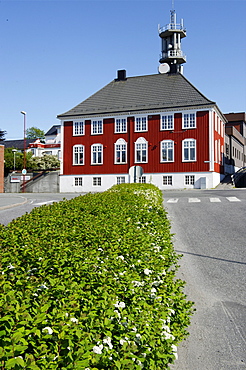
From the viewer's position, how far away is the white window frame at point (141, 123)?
152 feet

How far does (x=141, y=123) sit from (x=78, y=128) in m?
8.09

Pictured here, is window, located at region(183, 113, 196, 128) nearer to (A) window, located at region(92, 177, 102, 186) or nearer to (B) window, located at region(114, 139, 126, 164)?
(B) window, located at region(114, 139, 126, 164)

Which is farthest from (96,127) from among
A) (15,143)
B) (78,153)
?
(15,143)

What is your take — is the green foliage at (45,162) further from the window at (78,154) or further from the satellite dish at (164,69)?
the satellite dish at (164,69)

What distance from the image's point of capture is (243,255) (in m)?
9.70

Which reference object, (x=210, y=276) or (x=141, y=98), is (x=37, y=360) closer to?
(x=210, y=276)

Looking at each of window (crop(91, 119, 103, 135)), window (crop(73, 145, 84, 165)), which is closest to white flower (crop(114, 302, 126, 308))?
window (crop(91, 119, 103, 135))

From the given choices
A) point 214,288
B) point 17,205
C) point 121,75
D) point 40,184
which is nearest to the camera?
point 214,288

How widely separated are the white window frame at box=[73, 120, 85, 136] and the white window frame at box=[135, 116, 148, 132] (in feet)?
22.6

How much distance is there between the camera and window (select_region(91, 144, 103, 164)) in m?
47.8

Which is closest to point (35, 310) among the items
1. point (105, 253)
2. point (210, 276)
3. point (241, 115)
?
point (105, 253)

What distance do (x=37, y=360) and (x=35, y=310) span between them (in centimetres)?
39

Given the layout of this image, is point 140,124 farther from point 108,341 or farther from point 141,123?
point 108,341

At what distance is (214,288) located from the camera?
7.31 meters
